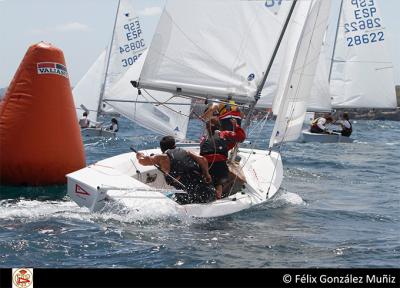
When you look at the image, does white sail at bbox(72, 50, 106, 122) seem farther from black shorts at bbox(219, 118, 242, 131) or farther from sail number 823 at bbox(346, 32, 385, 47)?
black shorts at bbox(219, 118, 242, 131)

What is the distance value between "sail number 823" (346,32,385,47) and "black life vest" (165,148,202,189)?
2042 centimetres

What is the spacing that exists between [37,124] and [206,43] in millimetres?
2432

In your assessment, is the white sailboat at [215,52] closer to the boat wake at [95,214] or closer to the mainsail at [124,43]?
the boat wake at [95,214]

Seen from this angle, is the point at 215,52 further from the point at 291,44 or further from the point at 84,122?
the point at 84,122

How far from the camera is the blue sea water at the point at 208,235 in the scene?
6.20m

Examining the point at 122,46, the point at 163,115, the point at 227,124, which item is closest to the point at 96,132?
the point at 122,46

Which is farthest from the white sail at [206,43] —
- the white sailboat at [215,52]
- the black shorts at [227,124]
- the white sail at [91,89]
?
the white sail at [91,89]

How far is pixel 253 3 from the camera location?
934 centimetres

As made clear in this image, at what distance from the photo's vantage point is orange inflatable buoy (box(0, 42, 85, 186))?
30.7 feet

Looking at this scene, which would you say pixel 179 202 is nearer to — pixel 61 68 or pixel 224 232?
pixel 224 232

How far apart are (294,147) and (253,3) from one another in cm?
1160

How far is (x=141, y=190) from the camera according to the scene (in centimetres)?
764
